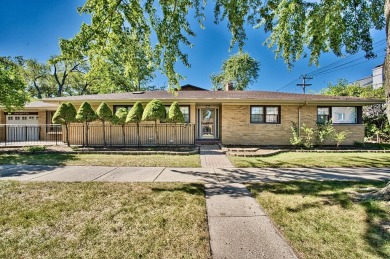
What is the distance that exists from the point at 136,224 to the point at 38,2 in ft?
40.1

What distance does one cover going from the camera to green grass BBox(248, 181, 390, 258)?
2533 millimetres

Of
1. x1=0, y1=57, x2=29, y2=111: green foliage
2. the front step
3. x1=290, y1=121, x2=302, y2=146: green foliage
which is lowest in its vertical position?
the front step

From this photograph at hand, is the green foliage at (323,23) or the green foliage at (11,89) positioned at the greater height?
the green foliage at (323,23)

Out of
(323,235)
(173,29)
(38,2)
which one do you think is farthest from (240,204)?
(38,2)

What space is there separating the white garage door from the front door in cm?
1351

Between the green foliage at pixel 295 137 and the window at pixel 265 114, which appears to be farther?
the window at pixel 265 114

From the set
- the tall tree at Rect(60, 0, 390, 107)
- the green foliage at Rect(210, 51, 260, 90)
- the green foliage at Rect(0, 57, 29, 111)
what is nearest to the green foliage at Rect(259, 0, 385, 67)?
the tall tree at Rect(60, 0, 390, 107)

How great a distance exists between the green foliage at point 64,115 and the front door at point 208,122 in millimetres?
7813

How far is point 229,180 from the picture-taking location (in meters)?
5.65

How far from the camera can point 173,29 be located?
7070 mm

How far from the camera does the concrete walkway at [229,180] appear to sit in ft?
8.61

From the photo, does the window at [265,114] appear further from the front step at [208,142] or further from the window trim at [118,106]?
the window trim at [118,106]

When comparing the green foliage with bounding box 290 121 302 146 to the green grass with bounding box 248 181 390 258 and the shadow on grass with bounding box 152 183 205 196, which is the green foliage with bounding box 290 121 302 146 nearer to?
the green grass with bounding box 248 181 390 258

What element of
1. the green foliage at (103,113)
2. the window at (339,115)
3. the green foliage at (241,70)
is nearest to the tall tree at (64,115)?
the green foliage at (103,113)
